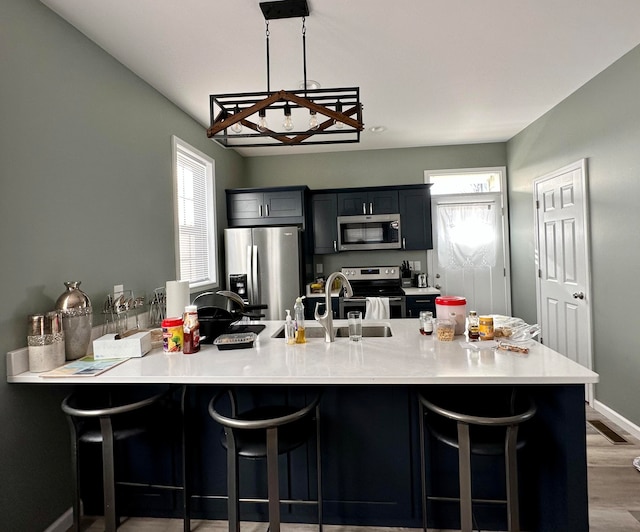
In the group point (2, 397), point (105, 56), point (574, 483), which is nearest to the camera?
point (574, 483)

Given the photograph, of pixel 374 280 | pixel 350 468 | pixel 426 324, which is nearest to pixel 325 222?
pixel 374 280

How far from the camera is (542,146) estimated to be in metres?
3.70

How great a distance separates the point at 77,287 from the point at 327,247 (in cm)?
300

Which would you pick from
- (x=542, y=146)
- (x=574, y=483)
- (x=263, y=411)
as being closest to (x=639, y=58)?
(x=542, y=146)

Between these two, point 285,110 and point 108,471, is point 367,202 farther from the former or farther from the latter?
point 108,471

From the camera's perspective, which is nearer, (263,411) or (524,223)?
(263,411)

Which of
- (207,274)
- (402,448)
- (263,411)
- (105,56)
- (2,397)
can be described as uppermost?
(105,56)

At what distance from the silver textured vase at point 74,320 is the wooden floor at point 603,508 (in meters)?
0.92

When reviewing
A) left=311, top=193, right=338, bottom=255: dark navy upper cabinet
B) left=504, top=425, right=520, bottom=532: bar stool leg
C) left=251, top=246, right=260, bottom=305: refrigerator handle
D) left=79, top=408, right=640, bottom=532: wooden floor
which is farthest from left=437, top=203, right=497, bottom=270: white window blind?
left=504, top=425, right=520, bottom=532: bar stool leg

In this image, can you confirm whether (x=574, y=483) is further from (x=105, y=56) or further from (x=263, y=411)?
(x=105, y=56)

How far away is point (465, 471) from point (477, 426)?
0.21 m

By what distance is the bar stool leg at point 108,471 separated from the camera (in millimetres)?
1487

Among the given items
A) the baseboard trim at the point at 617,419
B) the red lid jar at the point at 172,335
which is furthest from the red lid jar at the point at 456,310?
the baseboard trim at the point at 617,419

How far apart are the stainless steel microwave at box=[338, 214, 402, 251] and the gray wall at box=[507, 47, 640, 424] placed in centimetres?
175
